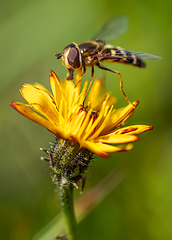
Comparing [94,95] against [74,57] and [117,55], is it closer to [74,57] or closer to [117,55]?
[74,57]

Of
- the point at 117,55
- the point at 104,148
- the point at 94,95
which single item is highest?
the point at 117,55

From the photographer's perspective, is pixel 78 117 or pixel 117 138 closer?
pixel 117 138

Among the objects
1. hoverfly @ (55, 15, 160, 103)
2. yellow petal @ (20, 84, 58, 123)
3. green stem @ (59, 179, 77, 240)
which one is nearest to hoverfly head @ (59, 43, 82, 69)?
hoverfly @ (55, 15, 160, 103)

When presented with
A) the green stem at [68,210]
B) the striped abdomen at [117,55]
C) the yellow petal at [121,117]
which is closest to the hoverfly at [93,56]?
the striped abdomen at [117,55]

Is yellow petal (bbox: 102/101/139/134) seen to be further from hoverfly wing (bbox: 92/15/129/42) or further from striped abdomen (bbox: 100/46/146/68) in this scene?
hoverfly wing (bbox: 92/15/129/42)

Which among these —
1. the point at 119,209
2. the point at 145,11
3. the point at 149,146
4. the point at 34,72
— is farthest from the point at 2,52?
the point at 119,209

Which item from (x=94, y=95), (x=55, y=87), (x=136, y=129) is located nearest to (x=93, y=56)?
(x=94, y=95)
